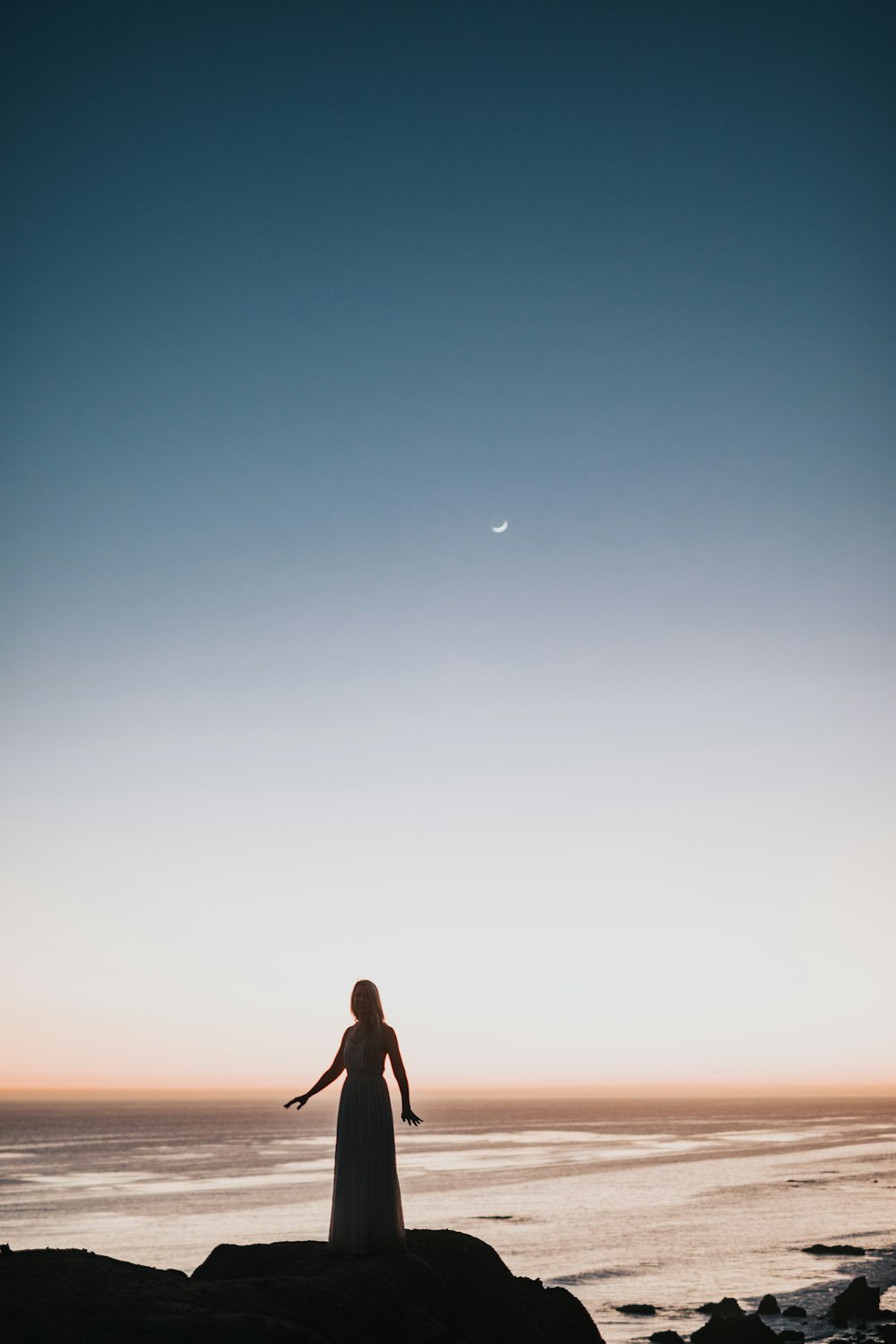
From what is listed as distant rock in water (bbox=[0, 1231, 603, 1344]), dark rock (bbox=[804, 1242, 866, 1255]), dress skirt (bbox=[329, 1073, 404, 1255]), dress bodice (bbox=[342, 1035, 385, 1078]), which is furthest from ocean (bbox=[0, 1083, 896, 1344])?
dress bodice (bbox=[342, 1035, 385, 1078])

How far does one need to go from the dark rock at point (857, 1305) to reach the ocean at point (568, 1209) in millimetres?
2017

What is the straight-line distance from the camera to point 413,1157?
118 m

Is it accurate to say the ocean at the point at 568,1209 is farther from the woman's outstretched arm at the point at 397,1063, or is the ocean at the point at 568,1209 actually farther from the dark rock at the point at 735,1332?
the woman's outstretched arm at the point at 397,1063

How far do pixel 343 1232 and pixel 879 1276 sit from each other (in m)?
46.2

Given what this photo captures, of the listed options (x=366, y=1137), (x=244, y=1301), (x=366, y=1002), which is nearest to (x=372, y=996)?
(x=366, y=1002)

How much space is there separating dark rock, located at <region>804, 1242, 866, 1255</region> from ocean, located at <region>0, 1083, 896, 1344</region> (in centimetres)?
58

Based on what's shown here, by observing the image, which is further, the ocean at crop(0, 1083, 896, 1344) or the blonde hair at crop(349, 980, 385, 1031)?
the ocean at crop(0, 1083, 896, 1344)

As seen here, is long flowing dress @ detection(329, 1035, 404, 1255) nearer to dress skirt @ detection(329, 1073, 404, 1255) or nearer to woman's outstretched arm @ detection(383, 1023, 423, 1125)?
dress skirt @ detection(329, 1073, 404, 1255)

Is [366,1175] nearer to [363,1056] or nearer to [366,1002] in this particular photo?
[363,1056]

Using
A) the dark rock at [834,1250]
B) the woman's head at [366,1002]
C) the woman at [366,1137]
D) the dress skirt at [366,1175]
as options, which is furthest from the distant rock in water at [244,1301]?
the dark rock at [834,1250]

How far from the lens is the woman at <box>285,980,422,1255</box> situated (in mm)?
12953

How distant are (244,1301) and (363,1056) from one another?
2.93 meters

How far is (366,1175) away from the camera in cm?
1291

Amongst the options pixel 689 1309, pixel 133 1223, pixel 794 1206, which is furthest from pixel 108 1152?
pixel 689 1309
